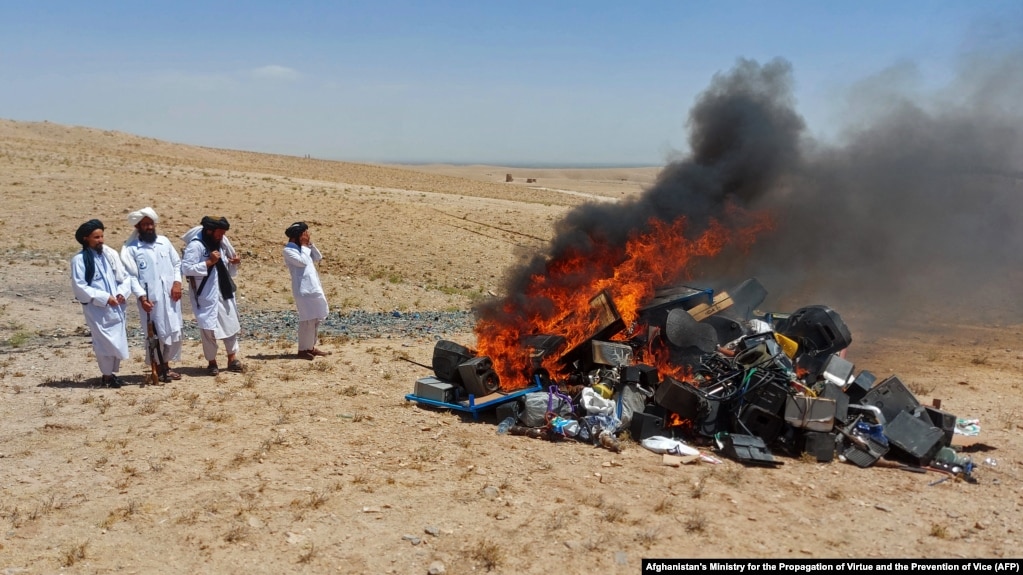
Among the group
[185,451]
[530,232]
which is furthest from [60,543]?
[530,232]

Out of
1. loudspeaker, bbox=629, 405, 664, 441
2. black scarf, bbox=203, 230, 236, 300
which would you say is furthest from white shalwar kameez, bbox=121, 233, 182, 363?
loudspeaker, bbox=629, 405, 664, 441

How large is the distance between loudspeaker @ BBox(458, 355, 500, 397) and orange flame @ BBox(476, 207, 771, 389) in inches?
13.1

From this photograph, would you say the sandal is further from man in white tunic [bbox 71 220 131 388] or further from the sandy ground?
man in white tunic [bbox 71 220 131 388]

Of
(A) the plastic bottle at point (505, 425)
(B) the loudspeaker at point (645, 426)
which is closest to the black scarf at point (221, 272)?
(A) the plastic bottle at point (505, 425)

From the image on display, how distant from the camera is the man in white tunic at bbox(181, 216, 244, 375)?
9.99 m

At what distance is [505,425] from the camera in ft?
27.3

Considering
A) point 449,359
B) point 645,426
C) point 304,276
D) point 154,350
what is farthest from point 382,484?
point 304,276

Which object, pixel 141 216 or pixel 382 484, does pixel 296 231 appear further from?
pixel 382 484

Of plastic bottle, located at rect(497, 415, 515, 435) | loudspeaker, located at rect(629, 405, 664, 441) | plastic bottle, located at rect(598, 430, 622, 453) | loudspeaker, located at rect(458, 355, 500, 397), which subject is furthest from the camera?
loudspeaker, located at rect(458, 355, 500, 397)

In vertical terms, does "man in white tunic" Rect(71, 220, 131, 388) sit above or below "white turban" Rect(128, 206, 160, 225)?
below

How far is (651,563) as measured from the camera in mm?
5410
